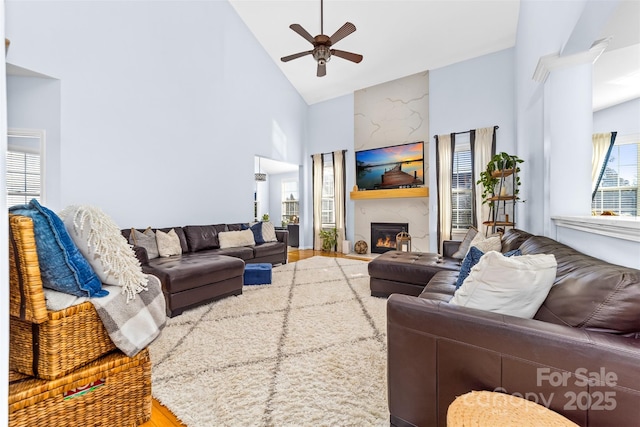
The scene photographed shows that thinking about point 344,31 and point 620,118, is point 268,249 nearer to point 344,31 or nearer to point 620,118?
point 344,31

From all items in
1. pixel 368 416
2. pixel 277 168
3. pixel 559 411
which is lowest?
pixel 368 416

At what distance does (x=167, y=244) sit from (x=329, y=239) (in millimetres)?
3629

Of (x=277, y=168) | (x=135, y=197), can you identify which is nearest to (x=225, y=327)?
(x=135, y=197)

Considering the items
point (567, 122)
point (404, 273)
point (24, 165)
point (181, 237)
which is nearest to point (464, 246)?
point (404, 273)

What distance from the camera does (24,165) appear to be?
3.39m

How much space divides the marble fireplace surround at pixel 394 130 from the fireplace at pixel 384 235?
0.29 feet

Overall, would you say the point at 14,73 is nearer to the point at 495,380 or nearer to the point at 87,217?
the point at 87,217

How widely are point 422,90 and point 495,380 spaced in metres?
5.76

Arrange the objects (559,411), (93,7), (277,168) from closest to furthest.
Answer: (559,411)
(93,7)
(277,168)

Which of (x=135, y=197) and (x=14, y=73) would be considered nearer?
(x=14, y=73)

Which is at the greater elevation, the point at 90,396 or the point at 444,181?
the point at 444,181

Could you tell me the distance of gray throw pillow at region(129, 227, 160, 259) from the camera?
3.59 meters

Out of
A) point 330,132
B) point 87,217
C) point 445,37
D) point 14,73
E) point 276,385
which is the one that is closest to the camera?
point 87,217

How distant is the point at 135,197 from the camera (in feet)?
13.1
